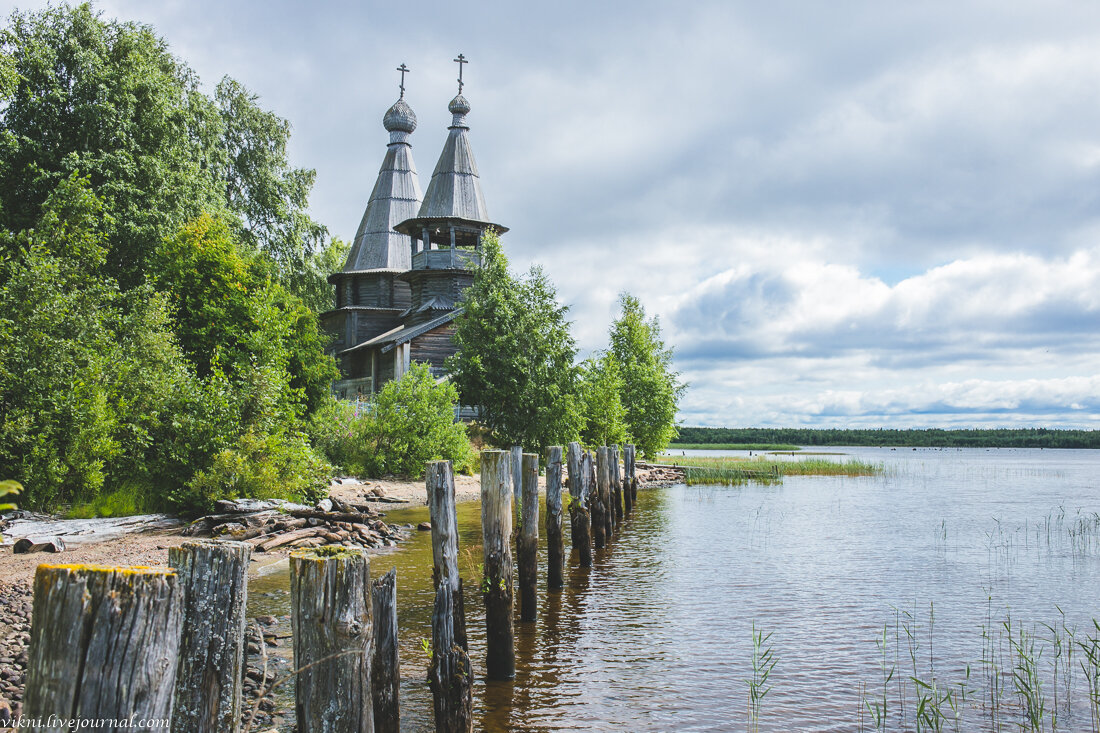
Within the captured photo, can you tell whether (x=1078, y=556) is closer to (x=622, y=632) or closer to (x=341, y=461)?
(x=622, y=632)

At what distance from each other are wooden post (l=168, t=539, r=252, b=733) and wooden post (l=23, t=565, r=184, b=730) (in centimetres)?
99

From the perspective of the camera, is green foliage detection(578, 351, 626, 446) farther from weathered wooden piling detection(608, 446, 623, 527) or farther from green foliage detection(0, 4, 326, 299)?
green foliage detection(0, 4, 326, 299)

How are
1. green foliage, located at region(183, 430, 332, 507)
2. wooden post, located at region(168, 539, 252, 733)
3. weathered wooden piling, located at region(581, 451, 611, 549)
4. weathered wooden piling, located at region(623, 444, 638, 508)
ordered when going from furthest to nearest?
weathered wooden piling, located at region(623, 444, 638, 508) < weathered wooden piling, located at region(581, 451, 611, 549) < green foliage, located at region(183, 430, 332, 507) < wooden post, located at region(168, 539, 252, 733)

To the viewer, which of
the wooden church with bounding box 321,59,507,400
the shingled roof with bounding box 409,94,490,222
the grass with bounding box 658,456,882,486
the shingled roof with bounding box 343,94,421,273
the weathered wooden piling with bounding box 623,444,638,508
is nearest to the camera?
the weathered wooden piling with bounding box 623,444,638,508

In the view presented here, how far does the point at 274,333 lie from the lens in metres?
20.2

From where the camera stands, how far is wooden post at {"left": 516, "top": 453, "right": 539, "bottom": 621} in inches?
392

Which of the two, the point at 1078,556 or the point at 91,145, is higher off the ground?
the point at 91,145

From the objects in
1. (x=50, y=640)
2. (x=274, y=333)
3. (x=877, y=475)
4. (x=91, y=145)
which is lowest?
(x=877, y=475)

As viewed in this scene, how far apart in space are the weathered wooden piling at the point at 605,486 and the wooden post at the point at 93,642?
48.9 ft

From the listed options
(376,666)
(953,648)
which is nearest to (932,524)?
(953,648)

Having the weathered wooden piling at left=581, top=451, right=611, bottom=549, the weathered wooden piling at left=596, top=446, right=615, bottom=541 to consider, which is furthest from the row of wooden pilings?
the weathered wooden piling at left=596, top=446, right=615, bottom=541

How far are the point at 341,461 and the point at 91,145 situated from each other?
46.5 ft

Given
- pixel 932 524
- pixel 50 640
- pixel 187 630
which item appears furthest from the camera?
pixel 932 524

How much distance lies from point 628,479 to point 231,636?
22.0 metres
